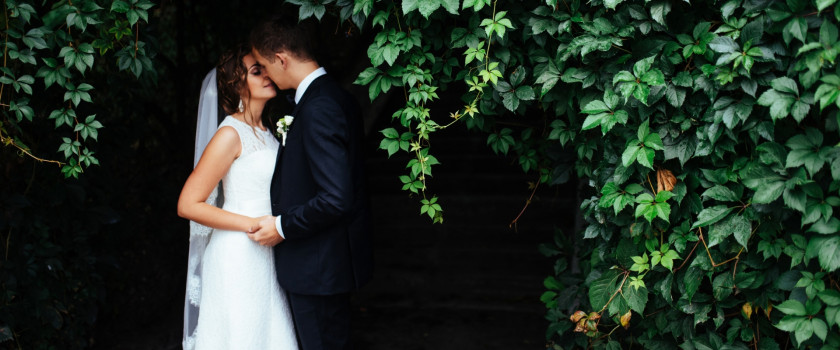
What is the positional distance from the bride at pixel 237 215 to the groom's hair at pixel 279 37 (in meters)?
0.13

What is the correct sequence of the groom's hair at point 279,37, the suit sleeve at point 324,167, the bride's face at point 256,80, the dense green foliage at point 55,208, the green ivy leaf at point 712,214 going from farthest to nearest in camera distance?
1. the dense green foliage at point 55,208
2. the bride's face at point 256,80
3. the groom's hair at point 279,37
4. the suit sleeve at point 324,167
5. the green ivy leaf at point 712,214

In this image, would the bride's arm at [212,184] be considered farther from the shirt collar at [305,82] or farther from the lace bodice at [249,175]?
the shirt collar at [305,82]

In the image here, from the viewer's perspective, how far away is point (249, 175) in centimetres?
284

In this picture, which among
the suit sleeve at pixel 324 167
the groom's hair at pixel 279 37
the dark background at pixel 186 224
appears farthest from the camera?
the dark background at pixel 186 224

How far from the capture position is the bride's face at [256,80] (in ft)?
9.46

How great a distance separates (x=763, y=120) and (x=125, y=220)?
4.00 metres

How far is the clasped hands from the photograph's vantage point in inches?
108

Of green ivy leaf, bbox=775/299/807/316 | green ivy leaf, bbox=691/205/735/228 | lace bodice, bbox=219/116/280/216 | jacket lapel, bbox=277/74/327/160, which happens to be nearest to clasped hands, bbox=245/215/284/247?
lace bodice, bbox=219/116/280/216

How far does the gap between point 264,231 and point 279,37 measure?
0.82 m

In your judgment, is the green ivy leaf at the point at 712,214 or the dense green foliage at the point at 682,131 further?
the green ivy leaf at the point at 712,214

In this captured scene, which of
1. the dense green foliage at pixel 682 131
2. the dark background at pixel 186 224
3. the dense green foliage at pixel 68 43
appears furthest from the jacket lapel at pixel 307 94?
the dark background at pixel 186 224

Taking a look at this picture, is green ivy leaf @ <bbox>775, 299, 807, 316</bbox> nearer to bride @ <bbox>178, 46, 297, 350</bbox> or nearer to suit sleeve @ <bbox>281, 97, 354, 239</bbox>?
suit sleeve @ <bbox>281, 97, 354, 239</bbox>

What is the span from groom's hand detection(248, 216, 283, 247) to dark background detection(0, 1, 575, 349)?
3.19ft

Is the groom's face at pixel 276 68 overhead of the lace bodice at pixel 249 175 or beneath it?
overhead
